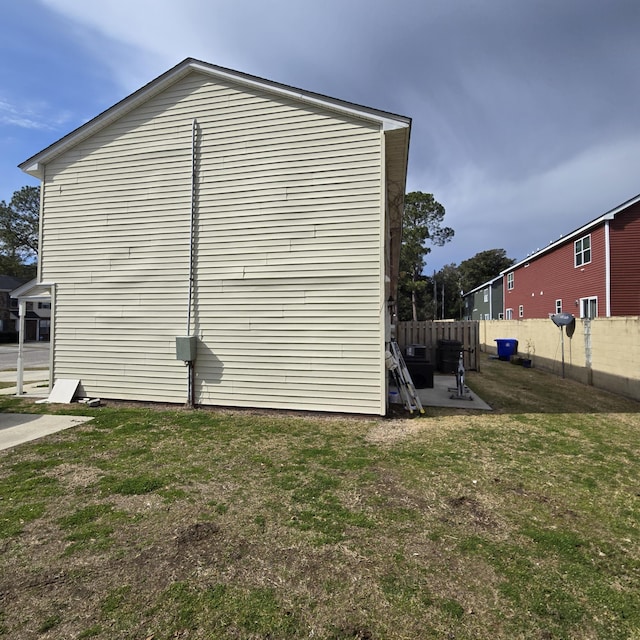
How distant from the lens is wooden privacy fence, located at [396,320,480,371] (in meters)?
12.5

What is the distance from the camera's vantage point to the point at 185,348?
6.52m

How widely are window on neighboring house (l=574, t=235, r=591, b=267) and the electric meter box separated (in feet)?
57.4

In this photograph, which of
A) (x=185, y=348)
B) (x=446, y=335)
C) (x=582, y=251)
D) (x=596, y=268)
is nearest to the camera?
(x=185, y=348)

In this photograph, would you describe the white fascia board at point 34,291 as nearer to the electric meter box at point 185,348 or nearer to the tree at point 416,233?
the electric meter box at point 185,348

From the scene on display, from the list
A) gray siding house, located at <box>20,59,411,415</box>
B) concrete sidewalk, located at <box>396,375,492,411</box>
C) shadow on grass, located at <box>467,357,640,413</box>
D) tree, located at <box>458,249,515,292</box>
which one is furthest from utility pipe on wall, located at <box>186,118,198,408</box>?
tree, located at <box>458,249,515,292</box>

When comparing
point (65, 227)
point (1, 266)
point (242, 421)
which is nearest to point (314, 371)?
point (242, 421)

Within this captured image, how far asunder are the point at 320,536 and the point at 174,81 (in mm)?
8110

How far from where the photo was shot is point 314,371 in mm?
6223

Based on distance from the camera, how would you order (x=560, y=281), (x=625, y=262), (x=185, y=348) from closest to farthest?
1. (x=185, y=348)
2. (x=625, y=262)
3. (x=560, y=281)

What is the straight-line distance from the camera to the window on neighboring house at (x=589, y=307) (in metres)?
15.6

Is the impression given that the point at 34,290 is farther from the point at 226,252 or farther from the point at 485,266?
the point at 485,266

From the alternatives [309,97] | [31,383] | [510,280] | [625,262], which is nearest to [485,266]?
[510,280]

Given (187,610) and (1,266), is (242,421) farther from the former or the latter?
(1,266)

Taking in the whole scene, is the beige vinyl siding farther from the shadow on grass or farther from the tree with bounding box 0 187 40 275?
the tree with bounding box 0 187 40 275
